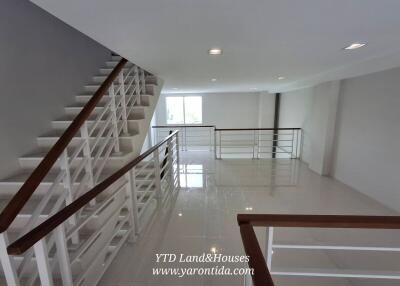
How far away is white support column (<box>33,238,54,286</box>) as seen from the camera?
2.94ft

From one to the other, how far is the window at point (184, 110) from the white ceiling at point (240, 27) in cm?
605

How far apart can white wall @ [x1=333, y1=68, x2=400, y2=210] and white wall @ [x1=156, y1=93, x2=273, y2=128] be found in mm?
4359

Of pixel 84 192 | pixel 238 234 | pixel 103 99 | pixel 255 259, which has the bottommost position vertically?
pixel 238 234

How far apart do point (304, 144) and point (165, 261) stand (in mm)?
4302

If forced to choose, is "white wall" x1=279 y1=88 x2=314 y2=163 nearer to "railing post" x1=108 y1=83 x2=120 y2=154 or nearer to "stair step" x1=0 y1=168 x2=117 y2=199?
"railing post" x1=108 y1=83 x2=120 y2=154

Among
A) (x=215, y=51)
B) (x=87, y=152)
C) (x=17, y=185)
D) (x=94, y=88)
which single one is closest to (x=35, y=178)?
(x=87, y=152)

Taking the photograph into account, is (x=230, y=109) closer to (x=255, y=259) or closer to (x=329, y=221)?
(x=329, y=221)

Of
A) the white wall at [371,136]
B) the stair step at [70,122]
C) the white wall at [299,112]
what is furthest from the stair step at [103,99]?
the white wall at [299,112]

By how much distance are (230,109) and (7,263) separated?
7.70 m

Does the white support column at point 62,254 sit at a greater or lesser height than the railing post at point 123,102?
lesser

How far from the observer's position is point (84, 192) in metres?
1.71

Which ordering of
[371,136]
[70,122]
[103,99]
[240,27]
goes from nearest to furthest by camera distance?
→ [240,27] < [70,122] < [103,99] < [371,136]

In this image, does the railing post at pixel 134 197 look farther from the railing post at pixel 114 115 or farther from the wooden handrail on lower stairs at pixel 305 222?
the wooden handrail on lower stairs at pixel 305 222

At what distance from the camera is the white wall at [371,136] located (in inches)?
105
